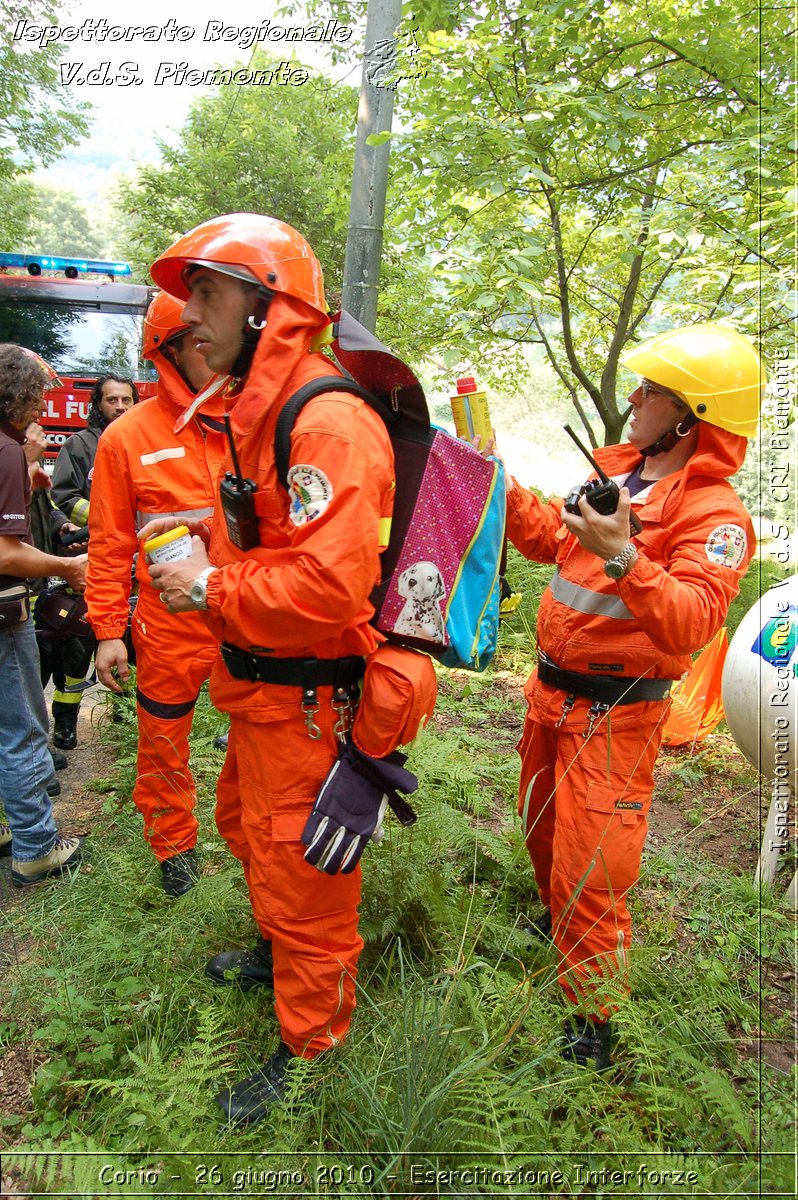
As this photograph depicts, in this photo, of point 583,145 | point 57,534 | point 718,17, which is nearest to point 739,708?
point 57,534

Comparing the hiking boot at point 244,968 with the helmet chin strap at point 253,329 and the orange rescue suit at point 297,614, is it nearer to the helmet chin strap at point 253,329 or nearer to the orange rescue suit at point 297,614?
the orange rescue suit at point 297,614

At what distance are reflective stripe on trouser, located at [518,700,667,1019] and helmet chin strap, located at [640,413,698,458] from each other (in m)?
0.86

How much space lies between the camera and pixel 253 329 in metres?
2.14

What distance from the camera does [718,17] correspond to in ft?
18.9

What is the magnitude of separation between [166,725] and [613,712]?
6.17ft

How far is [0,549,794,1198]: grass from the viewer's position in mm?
1998

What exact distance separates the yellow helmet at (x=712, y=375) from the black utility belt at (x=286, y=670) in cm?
139

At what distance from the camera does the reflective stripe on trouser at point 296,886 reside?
2.21m

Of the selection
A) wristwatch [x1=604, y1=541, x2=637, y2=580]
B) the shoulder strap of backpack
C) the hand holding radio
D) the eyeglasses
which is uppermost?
the eyeglasses

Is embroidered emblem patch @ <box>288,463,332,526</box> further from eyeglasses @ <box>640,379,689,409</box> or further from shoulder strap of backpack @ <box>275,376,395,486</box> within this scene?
eyeglasses @ <box>640,379,689,409</box>

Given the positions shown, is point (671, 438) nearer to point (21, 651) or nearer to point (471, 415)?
point (471, 415)

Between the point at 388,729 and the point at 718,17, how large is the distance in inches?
249

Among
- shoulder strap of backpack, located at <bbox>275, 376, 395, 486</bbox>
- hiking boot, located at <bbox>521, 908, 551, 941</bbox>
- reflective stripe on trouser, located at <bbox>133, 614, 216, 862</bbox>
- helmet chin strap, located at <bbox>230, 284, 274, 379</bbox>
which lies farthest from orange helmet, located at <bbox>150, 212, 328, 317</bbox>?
hiking boot, located at <bbox>521, 908, 551, 941</bbox>

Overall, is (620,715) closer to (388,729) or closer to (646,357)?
(388,729)
